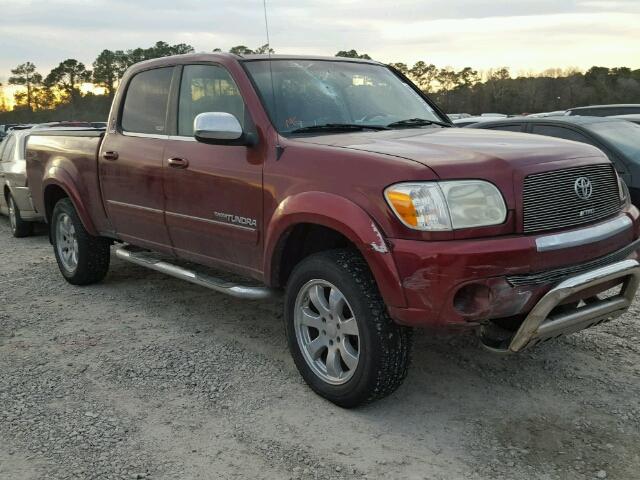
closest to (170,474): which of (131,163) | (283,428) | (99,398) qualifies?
(283,428)

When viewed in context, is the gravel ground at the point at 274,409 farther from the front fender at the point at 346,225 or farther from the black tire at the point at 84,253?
the black tire at the point at 84,253

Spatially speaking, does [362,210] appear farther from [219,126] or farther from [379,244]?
[219,126]

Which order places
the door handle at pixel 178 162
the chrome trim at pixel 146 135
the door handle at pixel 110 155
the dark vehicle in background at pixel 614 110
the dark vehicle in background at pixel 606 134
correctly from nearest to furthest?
the door handle at pixel 178 162 → the chrome trim at pixel 146 135 → the door handle at pixel 110 155 → the dark vehicle in background at pixel 606 134 → the dark vehicle in background at pixel 614 110

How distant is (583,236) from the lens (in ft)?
10.7

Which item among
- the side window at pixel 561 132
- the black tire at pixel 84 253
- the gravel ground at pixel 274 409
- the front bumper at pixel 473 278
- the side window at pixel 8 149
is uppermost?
the side window at pixel 561 132

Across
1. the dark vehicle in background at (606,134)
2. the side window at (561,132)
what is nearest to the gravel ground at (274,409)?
the dark vehicle in background at (606,134)

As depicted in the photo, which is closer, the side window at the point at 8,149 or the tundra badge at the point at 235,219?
the tundra badge at the point at 235,219

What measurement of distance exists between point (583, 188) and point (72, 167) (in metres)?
4.41

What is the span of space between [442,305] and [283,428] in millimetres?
1087

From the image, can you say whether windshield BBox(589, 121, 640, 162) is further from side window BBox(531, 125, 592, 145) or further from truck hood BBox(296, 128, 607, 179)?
truck hood BBox(296, 128, 607, 179)

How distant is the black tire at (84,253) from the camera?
19.6ft

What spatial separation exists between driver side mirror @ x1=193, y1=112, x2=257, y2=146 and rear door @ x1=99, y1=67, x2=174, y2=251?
89 cm

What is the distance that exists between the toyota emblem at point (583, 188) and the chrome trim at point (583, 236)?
0.17 m

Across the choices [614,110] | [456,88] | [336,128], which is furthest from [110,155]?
[456,88]
